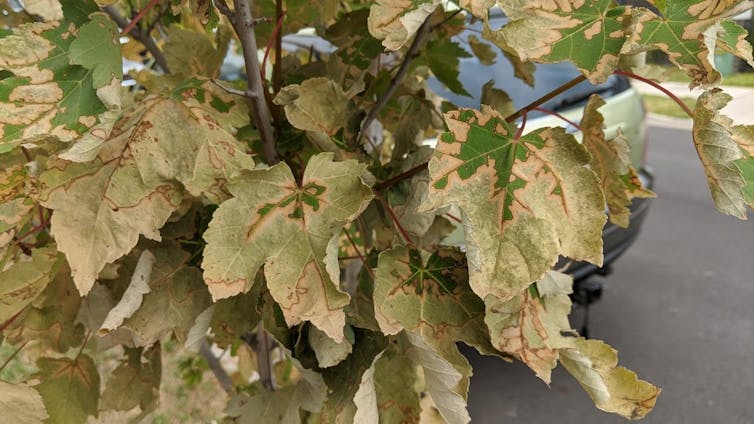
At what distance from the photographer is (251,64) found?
80 cm

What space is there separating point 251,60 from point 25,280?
41cm

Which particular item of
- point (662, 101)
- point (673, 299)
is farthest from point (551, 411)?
point (662, 101)

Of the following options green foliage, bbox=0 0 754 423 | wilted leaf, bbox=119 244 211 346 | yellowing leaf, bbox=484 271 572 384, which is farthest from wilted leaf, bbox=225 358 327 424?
yellowing leaf, bbox=484 271 572 384

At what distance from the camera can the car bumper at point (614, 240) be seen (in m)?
3.12

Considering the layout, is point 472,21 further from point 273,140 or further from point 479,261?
point 479,261

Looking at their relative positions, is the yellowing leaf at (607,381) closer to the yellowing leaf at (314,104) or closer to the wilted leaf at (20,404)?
the yellowing leaf at (314,104)

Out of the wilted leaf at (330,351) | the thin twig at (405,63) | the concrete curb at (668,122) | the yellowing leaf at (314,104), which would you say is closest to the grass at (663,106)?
the concrete curb at (668,122)

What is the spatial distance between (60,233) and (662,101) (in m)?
9.66

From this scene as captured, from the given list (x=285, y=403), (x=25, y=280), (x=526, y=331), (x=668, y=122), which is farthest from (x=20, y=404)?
(x=668, y=122)

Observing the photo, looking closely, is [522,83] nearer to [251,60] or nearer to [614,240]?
[614,240]

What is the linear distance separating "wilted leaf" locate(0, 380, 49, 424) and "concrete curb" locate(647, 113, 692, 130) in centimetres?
797

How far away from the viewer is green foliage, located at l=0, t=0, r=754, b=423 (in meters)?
0.64

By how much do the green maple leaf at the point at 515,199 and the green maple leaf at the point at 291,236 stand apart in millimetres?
109

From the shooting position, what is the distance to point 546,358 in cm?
75
